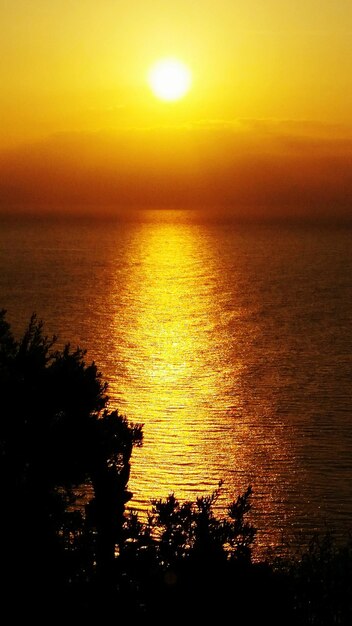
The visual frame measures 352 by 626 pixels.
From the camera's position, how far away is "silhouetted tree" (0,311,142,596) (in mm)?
26062

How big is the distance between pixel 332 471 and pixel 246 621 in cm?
4372

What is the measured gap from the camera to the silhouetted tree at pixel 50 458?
85.5 ft

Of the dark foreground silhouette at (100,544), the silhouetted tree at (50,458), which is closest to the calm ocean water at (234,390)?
the dark foreground silhouette at (100,544)

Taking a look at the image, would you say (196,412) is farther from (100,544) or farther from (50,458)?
(100,544)

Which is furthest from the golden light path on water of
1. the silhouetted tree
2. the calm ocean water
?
the silhouetted tree

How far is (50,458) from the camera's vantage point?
2972cm

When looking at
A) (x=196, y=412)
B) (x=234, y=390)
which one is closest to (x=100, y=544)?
(x=196, y=412)

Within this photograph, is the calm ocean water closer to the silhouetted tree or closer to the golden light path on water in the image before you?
the golden light path on water

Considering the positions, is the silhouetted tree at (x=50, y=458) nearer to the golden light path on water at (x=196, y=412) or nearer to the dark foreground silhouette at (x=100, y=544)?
the dark foreground silhouette at (x=100, y=544)

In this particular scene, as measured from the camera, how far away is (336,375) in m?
97.8

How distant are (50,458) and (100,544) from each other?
415 centimetres

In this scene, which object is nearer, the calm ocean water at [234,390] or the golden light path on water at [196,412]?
the calm ocean water at [234,390]

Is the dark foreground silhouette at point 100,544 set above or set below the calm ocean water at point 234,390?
below

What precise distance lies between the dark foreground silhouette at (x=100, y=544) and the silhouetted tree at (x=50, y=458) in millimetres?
38
